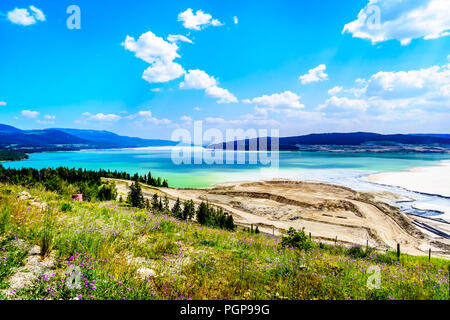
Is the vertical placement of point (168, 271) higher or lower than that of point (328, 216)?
higher

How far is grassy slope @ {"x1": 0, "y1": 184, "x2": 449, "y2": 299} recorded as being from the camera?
3570 millimetres

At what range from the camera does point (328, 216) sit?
37.2 meters

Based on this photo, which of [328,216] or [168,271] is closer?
[168,271]

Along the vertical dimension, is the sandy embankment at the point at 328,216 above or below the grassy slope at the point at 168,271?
below

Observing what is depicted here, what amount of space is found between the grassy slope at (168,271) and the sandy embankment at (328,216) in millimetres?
23570

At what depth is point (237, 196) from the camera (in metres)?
53.7

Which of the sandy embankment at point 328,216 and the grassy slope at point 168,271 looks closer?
the grassy slope at point 168,271

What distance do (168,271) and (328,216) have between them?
38.8 meters

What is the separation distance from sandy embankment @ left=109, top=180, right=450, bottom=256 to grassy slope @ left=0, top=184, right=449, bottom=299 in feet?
77.3

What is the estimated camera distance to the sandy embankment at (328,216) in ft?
88.6
